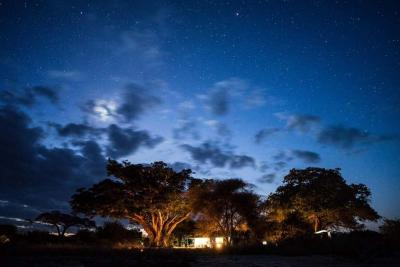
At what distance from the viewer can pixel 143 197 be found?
50.1 meters

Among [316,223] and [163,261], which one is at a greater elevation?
[316,223]

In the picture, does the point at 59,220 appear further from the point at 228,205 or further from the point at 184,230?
the point at 228,205

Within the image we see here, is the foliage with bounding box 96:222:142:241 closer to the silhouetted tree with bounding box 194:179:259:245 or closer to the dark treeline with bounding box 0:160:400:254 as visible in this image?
the dark treeline with bounding box 0:160:400:254

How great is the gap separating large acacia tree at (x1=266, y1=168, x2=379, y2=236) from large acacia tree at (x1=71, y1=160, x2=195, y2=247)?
1396 centimetres

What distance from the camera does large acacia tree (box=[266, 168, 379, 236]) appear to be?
1907 inches

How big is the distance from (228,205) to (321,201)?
12.9 m

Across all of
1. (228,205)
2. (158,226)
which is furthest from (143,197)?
Result: (228,205)

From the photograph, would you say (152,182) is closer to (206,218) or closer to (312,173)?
(206,218)

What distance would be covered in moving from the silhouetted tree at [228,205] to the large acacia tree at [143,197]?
3738 mm

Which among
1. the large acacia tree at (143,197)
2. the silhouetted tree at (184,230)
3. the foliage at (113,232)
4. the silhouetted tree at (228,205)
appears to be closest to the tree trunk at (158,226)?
the large acacia tree at (143,197)

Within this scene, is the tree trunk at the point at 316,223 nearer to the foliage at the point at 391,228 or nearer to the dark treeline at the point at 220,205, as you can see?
the dark treeline at the point at 220,205

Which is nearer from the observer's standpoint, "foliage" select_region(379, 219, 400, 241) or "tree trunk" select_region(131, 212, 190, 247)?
"foliage" select_region(379, 219, 400, 241)

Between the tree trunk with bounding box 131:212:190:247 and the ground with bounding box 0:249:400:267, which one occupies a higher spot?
the tree trunk with bounding box 131:212:190:247

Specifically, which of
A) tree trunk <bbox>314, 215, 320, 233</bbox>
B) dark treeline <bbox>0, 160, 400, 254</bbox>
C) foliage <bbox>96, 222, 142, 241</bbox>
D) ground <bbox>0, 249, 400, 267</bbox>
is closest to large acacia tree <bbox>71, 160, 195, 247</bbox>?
dark treeline <bbox>0, 160, 400, 254</bbox>
